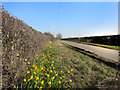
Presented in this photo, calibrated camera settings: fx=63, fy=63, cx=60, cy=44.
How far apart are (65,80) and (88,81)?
90cm

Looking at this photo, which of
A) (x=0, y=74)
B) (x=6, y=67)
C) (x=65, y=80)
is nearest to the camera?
(x=0, y=74)

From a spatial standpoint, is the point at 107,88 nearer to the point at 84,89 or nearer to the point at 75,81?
the point at 84,89

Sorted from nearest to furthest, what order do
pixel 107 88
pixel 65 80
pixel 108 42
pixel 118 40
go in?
pixel 107 88 → pixel 65 80 → pixel 118 40 → pixel 108 42

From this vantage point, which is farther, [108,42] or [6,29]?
[108,42]

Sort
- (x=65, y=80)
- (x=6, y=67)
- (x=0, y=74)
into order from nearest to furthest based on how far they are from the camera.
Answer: (x=0, y=74) → (x=6, y=67) → (x=65, y=80)

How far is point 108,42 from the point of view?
15359 mm

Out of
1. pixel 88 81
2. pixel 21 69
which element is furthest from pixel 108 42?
pixel 21 69

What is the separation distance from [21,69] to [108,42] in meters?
18.7

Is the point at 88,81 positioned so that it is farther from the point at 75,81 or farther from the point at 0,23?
the point at 0,23

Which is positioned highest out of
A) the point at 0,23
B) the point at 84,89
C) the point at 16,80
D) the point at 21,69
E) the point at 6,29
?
the point at 0,23

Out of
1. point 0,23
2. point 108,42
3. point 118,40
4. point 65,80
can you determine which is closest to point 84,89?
point 65,80

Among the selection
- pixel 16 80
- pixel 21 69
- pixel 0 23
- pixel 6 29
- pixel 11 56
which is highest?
pixel 0 23

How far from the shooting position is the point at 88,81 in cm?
245

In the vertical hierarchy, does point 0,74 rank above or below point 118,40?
below
